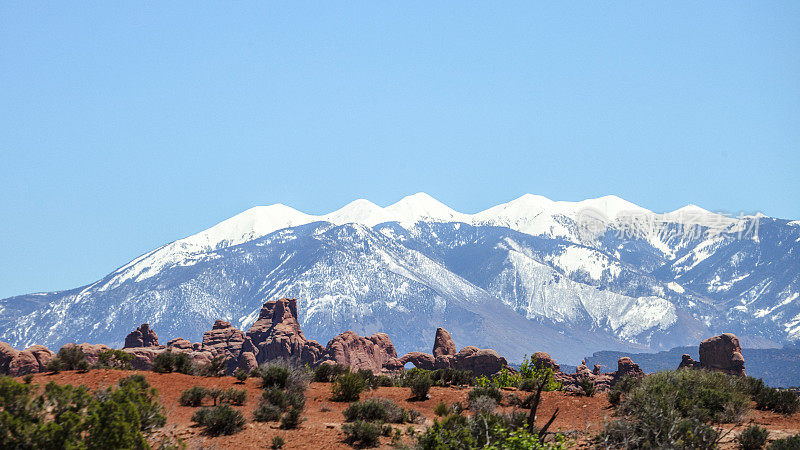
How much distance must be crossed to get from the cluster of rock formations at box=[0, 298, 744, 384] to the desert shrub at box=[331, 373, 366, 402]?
53.8 m

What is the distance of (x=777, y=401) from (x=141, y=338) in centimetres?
12245

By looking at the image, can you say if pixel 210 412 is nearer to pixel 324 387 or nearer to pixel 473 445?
pixel 324 387

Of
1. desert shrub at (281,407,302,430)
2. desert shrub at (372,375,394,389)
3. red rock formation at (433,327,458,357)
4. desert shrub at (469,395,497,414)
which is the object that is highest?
red rock formation at (433,327,458,357)

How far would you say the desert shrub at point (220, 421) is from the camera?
71.1ft

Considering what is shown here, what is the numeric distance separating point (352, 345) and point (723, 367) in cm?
5999

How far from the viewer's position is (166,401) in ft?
82.8

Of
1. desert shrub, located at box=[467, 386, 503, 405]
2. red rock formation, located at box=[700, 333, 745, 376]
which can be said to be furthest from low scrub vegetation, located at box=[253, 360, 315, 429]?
red rock formation, located at box=[700, 333, 745, 376]

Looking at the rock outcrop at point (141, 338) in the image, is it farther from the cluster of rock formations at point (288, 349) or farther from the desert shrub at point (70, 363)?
the desert shrub at point (70, 363)

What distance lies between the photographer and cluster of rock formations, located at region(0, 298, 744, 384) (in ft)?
289

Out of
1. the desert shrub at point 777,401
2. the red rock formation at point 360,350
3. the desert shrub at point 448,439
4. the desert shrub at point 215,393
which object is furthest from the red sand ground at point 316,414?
the red rock formation at point 360,350

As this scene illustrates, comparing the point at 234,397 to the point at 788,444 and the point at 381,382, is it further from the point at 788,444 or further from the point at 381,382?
the point at 788,444

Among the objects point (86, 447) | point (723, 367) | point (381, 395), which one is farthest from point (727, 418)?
point (723, 367)

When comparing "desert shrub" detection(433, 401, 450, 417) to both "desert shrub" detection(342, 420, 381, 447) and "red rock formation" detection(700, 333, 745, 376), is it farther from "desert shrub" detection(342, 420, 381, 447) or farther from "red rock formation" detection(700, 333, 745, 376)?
"red rock formation" detection(700, 333, 745, 376)

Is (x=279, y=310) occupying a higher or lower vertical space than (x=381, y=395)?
higher
